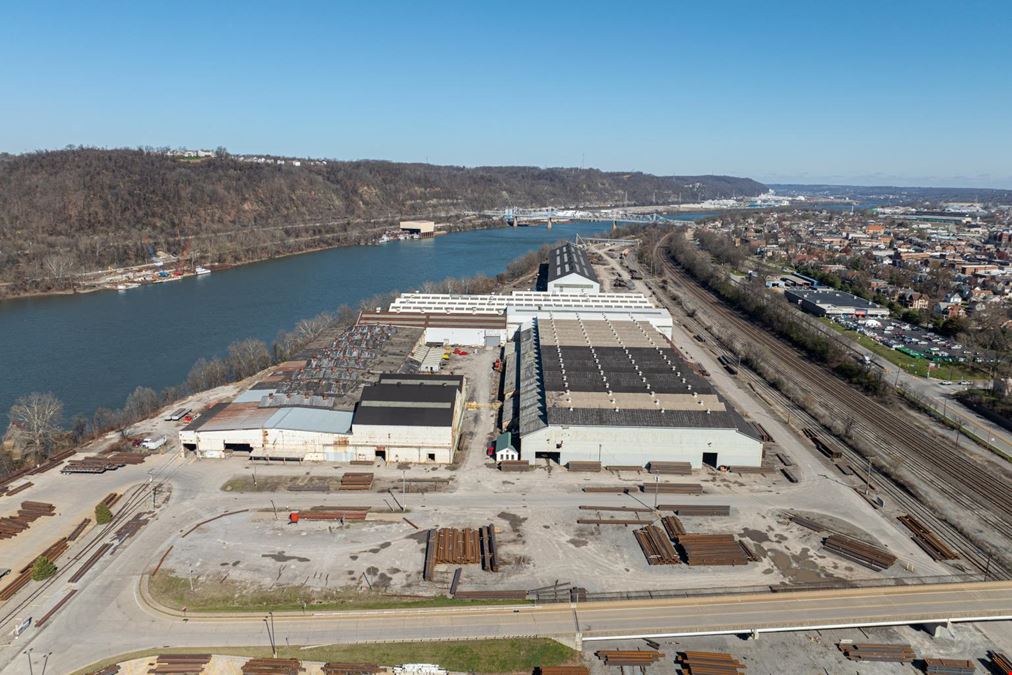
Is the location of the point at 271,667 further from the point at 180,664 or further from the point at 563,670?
the point at 563,670

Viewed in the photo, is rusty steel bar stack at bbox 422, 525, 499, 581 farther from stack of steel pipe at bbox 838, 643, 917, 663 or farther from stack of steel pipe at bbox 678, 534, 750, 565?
→ stack of steel pipe at bbox 838, 643, 917, 663

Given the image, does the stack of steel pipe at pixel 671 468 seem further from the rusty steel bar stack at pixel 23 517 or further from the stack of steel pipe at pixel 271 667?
the rusty steel bar stack at pixel 23 517

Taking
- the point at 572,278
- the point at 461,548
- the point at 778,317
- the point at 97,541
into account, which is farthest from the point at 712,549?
the point at 572,278

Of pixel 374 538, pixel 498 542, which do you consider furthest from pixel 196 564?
pixel 498 542

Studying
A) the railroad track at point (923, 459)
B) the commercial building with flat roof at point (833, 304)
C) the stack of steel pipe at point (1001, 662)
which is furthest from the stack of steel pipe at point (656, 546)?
the commercial building with flat roof at point (833, 304)

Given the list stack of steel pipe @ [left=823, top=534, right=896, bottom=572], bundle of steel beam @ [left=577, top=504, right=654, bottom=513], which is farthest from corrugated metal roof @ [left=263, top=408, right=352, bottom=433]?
stack of steel pipe @ [left=823, top=534, right=896, bottom=572]
